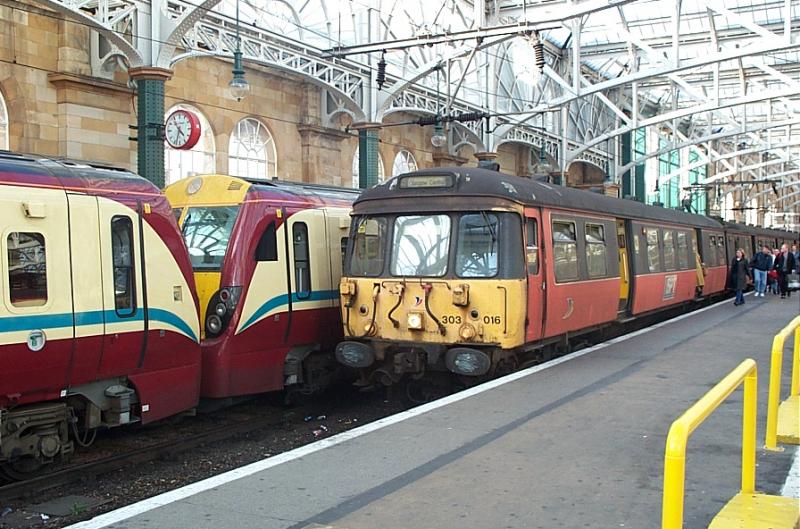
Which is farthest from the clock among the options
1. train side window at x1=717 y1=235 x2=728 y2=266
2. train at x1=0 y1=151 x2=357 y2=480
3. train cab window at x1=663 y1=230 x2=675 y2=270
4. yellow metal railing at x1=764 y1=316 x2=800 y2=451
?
train side window at x1=717 y1=235 x2=728 y2=266

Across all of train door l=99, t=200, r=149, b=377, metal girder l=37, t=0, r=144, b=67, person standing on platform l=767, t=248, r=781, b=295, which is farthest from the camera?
person standing on platform l=767, t=248, r=781, b=295

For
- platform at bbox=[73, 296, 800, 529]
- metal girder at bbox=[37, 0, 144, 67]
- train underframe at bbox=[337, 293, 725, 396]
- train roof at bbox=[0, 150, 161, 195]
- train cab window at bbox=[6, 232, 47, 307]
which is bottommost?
platform at bbox=[73, 296, 800, 529]

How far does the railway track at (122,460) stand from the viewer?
7754mm

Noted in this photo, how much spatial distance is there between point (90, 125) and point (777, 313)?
48.6ft

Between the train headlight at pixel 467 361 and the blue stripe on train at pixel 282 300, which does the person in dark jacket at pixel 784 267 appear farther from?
the train headlight at pixel 467 361

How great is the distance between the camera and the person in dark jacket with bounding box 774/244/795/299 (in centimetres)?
2378

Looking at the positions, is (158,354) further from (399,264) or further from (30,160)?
(399,264)

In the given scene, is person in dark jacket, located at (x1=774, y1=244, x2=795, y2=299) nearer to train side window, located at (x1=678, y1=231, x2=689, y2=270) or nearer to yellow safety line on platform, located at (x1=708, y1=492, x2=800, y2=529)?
train side window, located at (x1=678, y1=231, x2=689, y2=270)

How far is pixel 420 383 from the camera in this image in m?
11.7

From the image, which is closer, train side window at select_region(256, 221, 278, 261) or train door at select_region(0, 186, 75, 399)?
train door at select_region(0, 186, 75, 399)

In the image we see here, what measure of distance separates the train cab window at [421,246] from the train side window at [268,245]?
1.51 metres

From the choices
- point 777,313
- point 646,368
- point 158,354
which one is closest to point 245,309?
point 158,354

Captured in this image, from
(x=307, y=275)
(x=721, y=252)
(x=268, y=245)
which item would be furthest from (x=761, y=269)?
(x=268, y=245)

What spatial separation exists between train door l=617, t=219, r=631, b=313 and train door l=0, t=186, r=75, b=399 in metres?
10.4
